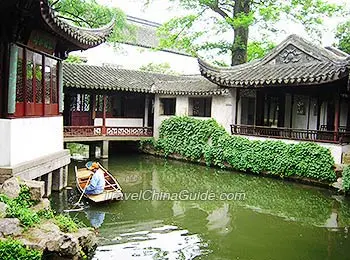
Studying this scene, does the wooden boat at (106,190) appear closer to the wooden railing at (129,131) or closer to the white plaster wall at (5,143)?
the white plaster wall at (5,143)

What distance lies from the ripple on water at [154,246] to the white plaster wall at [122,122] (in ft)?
35.6

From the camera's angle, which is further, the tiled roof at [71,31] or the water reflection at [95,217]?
the water reflection at [95,217]

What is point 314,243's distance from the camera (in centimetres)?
731

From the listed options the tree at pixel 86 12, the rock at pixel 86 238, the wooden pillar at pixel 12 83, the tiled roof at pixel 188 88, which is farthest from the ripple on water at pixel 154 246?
the tree at pixel 86 12

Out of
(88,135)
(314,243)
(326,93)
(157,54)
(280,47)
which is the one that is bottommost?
(314,243)

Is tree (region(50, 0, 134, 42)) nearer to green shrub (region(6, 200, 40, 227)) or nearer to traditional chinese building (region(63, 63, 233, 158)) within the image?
traditional chinese building (region(63, 63, 233, 158))

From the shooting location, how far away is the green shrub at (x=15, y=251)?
4531 mm

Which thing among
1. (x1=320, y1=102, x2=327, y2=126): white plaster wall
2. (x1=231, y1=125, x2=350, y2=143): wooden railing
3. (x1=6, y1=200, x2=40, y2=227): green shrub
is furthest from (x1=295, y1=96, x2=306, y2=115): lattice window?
(x1=6, y1=200, x2=40, y2=227): green shrub

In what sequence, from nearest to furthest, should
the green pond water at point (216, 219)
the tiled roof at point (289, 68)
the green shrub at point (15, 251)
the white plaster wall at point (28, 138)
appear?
the green shrub at point (15, 251)
the green pond water at point (216, 219)
the white plaster wall at point (28, 138)
the tiled roof at point (289, 68)

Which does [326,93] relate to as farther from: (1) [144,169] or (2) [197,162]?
(1) [144,169]

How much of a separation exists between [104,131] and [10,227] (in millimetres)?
12082

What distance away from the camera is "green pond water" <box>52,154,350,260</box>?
673cm

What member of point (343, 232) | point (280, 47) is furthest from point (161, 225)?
point (280, 47)

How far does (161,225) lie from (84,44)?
16.3 ft
